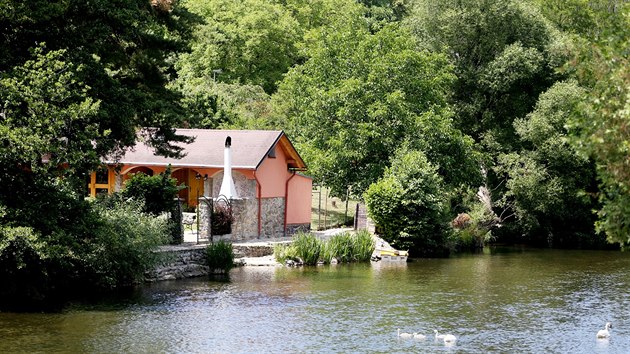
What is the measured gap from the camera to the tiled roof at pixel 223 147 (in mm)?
35719

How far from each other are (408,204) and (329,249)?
4.98 m

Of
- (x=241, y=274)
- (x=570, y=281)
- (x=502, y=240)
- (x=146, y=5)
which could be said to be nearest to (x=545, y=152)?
(x=502, y=240)

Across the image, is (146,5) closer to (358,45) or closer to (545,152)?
(358,45)

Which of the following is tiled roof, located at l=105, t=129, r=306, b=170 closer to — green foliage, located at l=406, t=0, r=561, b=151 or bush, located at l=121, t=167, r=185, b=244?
bush, located at l=121, t=167, r=185, b=244

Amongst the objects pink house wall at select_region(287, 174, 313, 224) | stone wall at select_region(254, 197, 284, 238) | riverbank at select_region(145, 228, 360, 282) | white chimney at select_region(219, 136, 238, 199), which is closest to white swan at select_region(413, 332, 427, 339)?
riverbank at select_region(145, 228, 360, 282)

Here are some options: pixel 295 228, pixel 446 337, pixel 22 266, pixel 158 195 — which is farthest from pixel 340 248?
pixel 22 266

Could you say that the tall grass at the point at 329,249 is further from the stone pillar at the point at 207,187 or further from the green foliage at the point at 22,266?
the green foliage at the point at 22,266

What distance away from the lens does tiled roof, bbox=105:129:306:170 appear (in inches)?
1406

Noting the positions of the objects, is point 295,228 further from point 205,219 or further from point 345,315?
point 345,315

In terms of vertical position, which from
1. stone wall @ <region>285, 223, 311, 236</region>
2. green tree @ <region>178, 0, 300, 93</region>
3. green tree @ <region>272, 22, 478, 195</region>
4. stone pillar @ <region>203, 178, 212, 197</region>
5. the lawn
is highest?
green tree @ <region>178, 0, 300, 93</region>

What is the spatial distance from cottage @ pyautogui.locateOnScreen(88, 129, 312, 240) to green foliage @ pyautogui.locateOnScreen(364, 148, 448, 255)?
3.26 metres

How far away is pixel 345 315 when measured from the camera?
22.5 meters

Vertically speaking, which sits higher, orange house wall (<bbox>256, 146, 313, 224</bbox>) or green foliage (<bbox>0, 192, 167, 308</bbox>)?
orange house wall (<bbox>256, 146, 313, 224</bbox>)

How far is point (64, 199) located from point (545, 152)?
29627 mm
